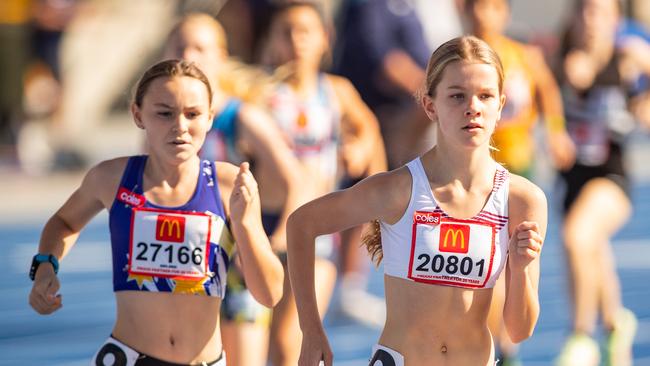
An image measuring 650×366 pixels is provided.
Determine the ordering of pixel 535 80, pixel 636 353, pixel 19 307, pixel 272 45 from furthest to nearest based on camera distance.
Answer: pixel 19 307
pixel 636 353
pixel 535 80
pixel 272 45

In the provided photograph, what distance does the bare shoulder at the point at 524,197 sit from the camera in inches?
166

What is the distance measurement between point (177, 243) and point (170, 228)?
0.19ft

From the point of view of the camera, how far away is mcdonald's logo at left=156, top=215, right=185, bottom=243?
4.62 meters

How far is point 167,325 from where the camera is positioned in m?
4.61

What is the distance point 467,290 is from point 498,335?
9.75ft

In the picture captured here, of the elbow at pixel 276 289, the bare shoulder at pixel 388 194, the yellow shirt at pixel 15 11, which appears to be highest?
the yellow shirt at pixel 15 11

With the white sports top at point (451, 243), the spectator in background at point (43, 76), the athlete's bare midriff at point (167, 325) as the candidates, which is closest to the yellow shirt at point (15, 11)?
the spectator in background at point (43, 76)

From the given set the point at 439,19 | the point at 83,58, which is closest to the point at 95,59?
the point at 83,58

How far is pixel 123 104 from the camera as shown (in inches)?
825

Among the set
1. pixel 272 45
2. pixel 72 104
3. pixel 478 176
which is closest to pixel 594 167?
pixel 272 45

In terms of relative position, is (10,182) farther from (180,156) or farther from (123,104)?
(180,156)

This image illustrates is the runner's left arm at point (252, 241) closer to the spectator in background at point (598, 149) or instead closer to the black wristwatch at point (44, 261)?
the black wristwatch at point (44, 261)

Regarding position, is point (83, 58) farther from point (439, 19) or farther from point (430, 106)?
point (430, 106)

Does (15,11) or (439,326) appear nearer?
(439,326)
